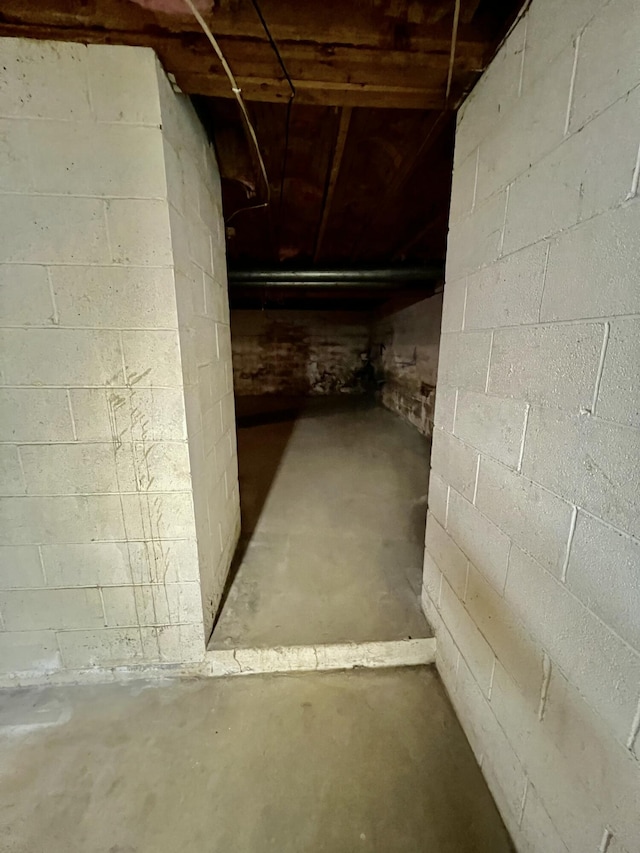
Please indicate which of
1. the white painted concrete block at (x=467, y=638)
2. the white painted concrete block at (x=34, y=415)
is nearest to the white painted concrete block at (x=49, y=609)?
the white painted concrete block at (x=34, y=415)

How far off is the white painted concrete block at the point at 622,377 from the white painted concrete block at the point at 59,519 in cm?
149

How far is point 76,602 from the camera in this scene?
1385mm

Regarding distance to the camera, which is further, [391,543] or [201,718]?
[391,543]

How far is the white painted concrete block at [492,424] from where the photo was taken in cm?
97

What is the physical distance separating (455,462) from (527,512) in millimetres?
430

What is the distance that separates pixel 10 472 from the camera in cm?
124

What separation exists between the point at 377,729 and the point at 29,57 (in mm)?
2445

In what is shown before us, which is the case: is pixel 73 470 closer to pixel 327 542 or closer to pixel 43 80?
pixel 43 80

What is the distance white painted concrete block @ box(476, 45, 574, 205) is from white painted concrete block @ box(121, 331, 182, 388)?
44.2 inches

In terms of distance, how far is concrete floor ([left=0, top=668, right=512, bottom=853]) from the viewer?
3.34ft

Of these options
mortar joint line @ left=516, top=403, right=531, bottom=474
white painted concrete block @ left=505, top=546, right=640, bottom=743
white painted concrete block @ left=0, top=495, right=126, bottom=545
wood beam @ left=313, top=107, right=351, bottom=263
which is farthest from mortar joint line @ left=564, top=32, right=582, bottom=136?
white painted concrete block @ left=0, top=495, right=126, bottom=545

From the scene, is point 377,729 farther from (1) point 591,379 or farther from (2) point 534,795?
(1) point 591,379

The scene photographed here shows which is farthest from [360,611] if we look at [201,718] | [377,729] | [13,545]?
[13,545]

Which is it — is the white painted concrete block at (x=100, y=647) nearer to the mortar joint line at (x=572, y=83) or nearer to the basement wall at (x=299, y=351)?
the mortar joint line at (x=572, y=83)
